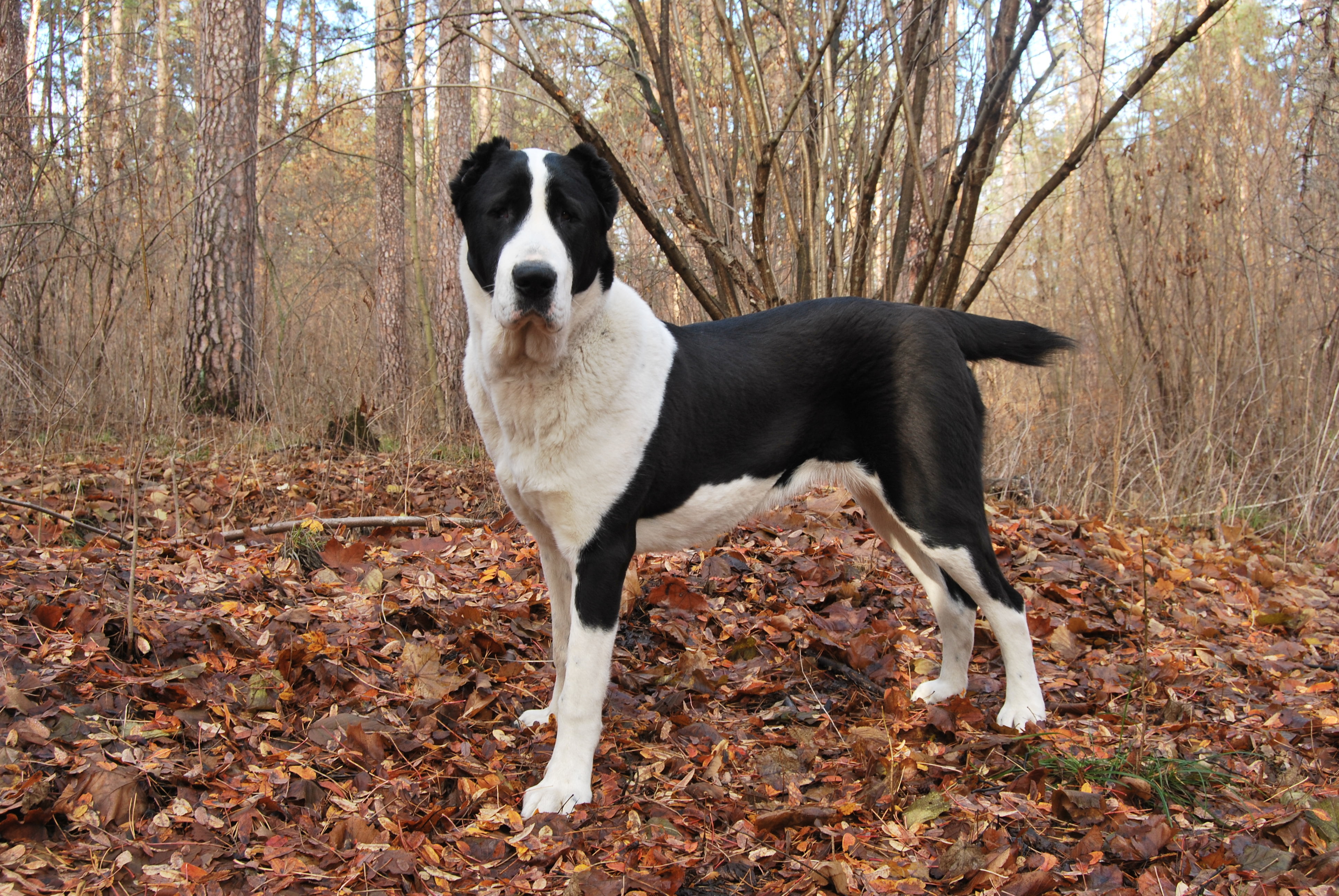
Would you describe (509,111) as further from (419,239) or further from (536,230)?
(536,230)

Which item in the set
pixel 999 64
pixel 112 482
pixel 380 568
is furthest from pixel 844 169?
pixel 112 482

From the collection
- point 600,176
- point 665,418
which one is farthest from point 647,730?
point 600,176

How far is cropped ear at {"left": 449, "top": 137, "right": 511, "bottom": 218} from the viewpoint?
2447mm

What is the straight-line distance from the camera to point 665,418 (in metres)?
2.57

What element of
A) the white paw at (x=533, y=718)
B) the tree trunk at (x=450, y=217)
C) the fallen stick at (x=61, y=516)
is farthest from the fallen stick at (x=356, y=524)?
the tree trunk at (x=450, y=217)

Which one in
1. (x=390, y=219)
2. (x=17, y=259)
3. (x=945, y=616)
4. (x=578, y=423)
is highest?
(x=390, y=219)

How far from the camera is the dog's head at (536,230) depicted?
7.28 feet

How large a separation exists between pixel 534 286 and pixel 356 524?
2.61 meters

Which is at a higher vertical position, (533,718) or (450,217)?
(450,217)

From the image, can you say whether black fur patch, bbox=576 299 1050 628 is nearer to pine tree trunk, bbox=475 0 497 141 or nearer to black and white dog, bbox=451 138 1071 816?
black and white dog, bbox=451 138 1071 816

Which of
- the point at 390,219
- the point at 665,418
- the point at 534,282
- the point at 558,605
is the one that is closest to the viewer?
the point at 534,282

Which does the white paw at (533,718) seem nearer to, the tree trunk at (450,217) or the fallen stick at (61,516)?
the fallen stick at (61,516)

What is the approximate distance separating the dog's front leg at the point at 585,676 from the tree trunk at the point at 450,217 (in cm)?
527

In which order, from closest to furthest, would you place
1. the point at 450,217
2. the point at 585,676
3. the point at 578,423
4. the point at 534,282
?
1. the point at 534,282
2. the point at 585,676
3. the point at 578,423
4. the point at 450,217
